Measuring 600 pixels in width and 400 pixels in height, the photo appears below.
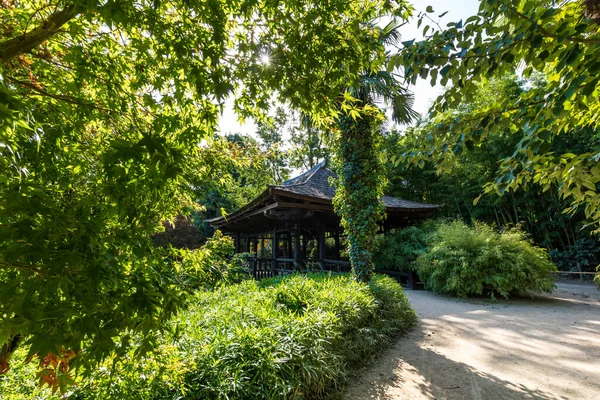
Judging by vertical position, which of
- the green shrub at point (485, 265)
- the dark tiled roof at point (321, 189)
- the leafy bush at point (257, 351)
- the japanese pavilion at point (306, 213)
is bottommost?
the leafy bush at point (257, 351)

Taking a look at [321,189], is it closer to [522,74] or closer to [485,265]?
[485,265]

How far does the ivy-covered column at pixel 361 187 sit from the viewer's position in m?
5.38

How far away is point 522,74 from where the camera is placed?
5.20 ft

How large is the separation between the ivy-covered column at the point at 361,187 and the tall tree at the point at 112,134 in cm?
332

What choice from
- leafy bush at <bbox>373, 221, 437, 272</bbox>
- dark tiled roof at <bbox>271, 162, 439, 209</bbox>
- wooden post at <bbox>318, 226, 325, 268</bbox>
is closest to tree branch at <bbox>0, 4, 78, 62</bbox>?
dark tiled roof at <bbox>271, 162, 439, 209</bbox>

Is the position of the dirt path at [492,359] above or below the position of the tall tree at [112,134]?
below

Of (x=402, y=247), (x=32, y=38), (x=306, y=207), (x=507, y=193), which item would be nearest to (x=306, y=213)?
(x=306, y=207)

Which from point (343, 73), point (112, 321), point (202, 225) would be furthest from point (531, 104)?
point (202, 225)

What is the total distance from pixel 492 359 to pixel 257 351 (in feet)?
10.2

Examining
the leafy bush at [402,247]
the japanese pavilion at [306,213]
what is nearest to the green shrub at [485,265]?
the leafy bush at [402,247]

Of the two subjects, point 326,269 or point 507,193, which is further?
point 507,193

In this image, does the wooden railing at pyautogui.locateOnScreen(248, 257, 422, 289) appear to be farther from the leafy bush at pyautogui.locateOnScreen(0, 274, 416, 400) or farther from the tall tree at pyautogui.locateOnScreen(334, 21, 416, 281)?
the leafy bush at pyautogui.locateOnScreen(0, 274, 416, 400)

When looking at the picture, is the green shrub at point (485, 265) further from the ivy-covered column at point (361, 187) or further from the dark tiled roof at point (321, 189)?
the ivy-covered column at point (361, 187)

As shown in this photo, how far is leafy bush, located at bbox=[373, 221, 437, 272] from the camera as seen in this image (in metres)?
9.36
